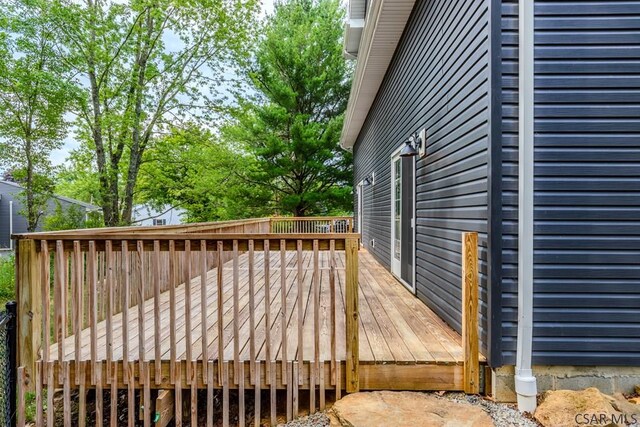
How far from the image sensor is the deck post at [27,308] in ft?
8.20

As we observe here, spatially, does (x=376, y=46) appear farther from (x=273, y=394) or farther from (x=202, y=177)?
(x=202, y=177)

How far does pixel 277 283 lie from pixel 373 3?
391cm

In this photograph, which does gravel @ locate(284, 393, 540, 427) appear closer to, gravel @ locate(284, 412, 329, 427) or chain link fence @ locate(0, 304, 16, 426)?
gravel @ locate(284, 412, 329, 427)

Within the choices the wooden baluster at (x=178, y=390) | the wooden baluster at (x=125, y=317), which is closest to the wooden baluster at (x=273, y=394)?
the wooden baluster at (x=178, y=390)

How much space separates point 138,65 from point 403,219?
34.8ft

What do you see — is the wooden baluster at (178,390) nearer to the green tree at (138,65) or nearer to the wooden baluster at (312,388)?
the wooden baluster at (312,388)

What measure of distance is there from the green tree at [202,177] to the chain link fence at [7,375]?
10995 mm

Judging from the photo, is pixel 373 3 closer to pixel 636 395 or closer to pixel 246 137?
pixel 636 395

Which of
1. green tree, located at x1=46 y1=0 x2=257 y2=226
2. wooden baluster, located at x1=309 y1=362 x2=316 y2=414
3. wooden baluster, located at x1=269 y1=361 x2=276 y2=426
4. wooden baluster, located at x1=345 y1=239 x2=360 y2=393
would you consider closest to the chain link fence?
wooden baluster, located at x1=269 y1=361 x2=276 y2=426

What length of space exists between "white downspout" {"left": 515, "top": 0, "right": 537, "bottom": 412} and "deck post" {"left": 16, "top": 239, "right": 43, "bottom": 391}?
336 centimetres

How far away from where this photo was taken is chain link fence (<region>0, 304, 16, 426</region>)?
8.31ft

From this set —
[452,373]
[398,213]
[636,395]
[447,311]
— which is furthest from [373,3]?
[636,395]

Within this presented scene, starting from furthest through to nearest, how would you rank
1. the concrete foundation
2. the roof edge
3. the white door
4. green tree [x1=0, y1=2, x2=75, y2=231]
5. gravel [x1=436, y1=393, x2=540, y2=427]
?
green tree [x1=0, y1=2, x2=75, y2=231] → the white door → the roof edge → the concrete foundation → gravel [x1=436, y1=393, x2=540, y2=427]

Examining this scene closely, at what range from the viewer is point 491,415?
2.17 meters
